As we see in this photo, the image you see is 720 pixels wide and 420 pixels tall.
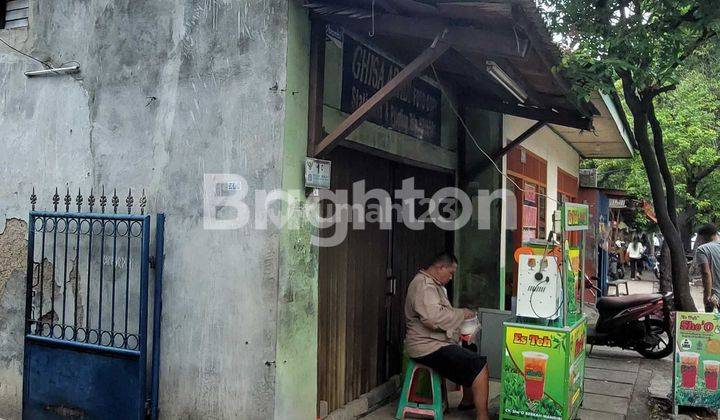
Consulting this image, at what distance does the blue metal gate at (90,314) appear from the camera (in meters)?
4.35

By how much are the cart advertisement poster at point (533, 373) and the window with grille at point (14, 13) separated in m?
4.93

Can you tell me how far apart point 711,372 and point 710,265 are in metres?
1.70

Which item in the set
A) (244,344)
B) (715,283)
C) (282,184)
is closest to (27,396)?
(244,344)

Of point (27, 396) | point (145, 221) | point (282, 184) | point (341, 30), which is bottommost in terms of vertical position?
point (27, 396)

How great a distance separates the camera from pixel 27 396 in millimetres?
4809

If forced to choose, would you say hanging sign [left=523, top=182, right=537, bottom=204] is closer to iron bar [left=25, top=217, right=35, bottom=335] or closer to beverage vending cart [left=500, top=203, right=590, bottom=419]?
beverage vending cart [left=500, top=203, right=590, bottom=419]

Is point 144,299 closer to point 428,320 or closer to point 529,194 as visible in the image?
point 428,320

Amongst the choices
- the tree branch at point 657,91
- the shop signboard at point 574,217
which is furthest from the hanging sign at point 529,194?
the shop signboard at point 574,217

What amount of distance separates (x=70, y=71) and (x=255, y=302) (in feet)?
8.43

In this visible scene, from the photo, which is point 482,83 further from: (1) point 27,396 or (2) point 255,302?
(1) point 27,396

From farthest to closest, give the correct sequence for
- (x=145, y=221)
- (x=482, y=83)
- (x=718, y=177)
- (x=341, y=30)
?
(x=718, y=177) → (x=482, y=83) → (x=341, y=30) → (x=145, y=221)

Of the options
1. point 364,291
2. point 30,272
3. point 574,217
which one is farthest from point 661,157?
point 30,272

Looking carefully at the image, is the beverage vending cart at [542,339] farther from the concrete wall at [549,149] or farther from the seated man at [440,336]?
the concrete wall at [549,149]

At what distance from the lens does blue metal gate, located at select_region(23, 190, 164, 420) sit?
171 inches
